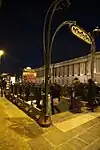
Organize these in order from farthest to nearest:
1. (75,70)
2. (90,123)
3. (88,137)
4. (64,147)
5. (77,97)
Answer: (75,70), (77,97), (90,123), (88,137), (64,147)

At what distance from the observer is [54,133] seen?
18.3ft

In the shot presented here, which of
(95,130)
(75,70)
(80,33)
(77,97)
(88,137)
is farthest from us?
(75,70)

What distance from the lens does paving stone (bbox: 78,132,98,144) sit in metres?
5.10

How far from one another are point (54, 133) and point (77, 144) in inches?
38.4

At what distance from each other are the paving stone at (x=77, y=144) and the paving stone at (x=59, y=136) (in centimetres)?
21

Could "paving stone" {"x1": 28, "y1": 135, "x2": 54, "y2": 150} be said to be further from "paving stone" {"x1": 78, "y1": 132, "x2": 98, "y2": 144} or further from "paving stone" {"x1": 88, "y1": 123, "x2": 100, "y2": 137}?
"paving stone" {"x1": 88, "y1": 123, "x2": 100, "y2": 137}

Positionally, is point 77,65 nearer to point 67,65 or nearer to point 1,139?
point 67,65

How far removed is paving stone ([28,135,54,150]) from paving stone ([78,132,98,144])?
1106mm

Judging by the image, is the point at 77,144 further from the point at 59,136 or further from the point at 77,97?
the point at 77,97

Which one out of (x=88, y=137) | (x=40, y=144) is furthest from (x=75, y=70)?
(x=40, y=144)

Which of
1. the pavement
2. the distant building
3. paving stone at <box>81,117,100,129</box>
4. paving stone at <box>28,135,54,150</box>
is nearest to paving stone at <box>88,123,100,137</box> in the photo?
the pavement

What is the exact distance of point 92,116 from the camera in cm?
755

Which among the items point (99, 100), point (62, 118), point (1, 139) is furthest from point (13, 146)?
point (99, 100)

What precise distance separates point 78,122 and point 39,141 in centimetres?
217
